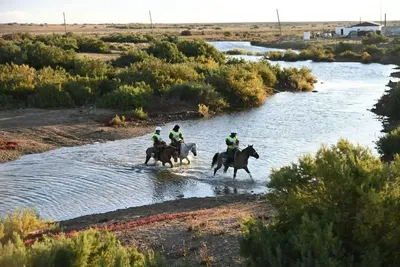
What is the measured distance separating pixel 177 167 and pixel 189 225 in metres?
9.86

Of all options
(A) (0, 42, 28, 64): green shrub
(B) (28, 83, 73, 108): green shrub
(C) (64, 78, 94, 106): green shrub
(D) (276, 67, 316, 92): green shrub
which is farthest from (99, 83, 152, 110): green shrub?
(D) (276, 67, 316, 92): green shrub

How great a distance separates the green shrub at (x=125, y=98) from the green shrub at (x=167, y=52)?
17.7 m

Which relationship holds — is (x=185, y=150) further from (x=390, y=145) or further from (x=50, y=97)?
(x=50, y=97)

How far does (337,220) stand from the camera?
8062mm

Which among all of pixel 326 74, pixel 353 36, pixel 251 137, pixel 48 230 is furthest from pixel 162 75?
pixel 353 36

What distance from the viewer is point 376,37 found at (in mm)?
86750

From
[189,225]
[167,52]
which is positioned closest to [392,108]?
[189,225]

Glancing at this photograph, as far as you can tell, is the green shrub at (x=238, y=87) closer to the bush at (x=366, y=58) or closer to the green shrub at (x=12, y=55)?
the green shrub at (x=12, y=55)

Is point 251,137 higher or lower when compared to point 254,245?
lower

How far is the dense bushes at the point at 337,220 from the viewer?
25.3 ft

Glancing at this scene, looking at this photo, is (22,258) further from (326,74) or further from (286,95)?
(326,74)

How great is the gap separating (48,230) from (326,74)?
5059 cm

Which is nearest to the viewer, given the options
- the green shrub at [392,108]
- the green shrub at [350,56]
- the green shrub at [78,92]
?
the green shrub at [392,108]

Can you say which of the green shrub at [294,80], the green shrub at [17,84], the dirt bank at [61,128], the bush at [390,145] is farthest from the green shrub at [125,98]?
the bush at [390,145]
